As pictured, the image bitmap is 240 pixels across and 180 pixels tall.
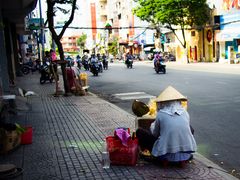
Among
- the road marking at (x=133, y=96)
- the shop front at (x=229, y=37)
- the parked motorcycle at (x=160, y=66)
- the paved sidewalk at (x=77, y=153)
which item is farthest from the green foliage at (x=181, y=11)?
the paved sidewalk at (x=77, y=153)

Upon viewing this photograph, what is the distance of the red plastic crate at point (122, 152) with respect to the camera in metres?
5.58

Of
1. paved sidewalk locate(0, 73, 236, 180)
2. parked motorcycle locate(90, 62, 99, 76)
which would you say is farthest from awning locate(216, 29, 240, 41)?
paved sidewalk locate(0, 73, 236, 180)

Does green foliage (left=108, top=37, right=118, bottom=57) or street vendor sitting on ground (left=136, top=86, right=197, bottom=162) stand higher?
green foliage (left=108, top=37, right=118, bottom=57)

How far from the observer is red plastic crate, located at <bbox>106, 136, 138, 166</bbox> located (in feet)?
18.3

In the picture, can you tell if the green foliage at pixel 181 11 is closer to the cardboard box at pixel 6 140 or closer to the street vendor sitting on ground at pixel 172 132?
the cardboard box at pixel 6 140

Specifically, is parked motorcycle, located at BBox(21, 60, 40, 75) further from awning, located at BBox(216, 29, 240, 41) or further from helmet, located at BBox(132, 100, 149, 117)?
helmet, located at BBox(132, 100, 149, 117)

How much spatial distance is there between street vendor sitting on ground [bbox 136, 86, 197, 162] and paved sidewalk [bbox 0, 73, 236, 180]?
0.22m

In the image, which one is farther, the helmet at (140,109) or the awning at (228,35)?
the awning at (228,35)

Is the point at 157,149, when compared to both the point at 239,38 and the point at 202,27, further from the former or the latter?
the point at 202,27

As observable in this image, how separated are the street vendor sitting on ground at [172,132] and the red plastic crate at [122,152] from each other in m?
0.29

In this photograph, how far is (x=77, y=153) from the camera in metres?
6.40

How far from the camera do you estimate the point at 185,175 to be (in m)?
5.22

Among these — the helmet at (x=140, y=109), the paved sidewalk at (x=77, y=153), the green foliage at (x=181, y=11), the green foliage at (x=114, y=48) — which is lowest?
the paved sidewalk at (x=77, y=153)

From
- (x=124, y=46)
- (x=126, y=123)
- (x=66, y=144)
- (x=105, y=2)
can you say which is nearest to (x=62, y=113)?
(x=126, y=123)
